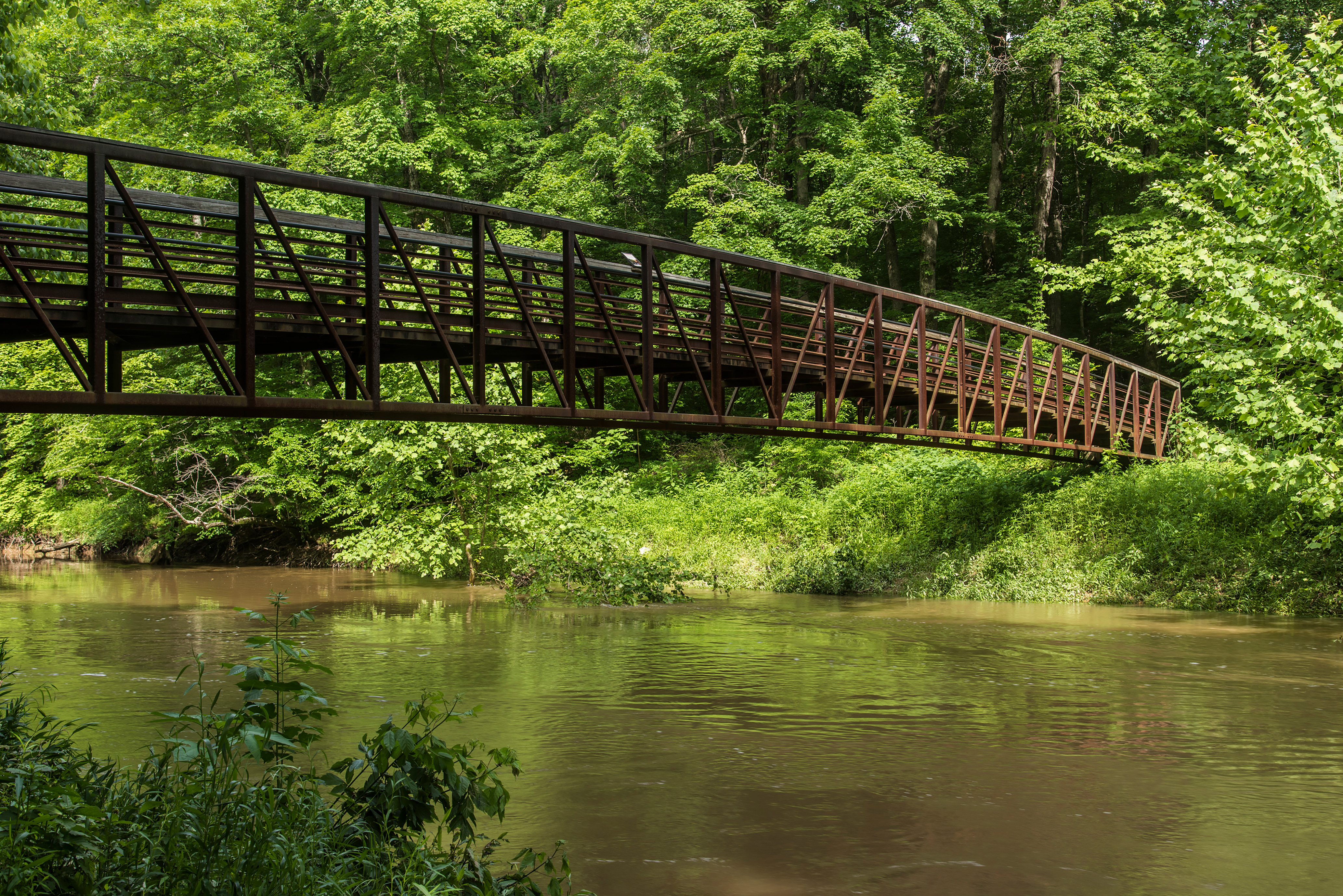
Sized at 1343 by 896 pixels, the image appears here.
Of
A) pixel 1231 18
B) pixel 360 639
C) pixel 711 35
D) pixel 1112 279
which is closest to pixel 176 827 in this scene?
pixel 360 639

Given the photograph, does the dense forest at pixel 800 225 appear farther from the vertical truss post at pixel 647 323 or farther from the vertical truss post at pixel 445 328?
the vertical truss post at pixel 647 323

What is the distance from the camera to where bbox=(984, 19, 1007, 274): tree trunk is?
4059 centimetres

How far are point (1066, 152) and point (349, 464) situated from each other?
33.6 meters

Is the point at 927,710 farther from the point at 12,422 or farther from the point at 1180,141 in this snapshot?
the point at 12,422

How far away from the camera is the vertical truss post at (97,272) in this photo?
10359mm

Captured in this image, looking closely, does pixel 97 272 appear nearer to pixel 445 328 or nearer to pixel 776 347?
pixel 445 328

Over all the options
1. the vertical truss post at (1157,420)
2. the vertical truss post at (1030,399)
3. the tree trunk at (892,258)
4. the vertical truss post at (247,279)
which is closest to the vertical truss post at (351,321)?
the vertical truss post at (247,279)

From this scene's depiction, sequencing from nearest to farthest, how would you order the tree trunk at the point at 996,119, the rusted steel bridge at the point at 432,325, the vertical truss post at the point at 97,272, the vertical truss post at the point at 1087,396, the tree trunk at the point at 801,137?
the vertical truss post at the point at 97,272, the rusted steel bridge at the point at 432,325, the vertical truss post at the point at 1087,396, the tree trunk at the point at 801,137, the tree trunk at the point at 996,119

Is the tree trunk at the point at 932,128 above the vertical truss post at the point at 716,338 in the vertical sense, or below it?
above

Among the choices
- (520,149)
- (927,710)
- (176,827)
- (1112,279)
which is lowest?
(927,710)

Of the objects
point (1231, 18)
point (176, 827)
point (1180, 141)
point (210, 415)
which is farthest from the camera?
point (1231, 18)

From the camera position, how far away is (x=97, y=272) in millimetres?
10383

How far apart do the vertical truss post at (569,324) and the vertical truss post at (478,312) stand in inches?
45.0

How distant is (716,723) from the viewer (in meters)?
12.4
